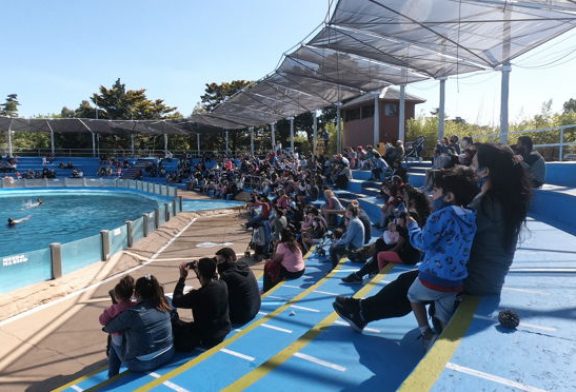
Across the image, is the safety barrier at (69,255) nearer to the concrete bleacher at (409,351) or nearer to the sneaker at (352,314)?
the concrete bleacher at (409,351)

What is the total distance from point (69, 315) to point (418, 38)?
10.1 meters

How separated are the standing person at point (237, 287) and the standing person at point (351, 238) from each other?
2904 mm

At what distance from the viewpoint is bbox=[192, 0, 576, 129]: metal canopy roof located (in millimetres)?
8547

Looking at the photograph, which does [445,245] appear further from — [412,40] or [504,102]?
[412,40]

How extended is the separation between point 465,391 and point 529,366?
50 cm

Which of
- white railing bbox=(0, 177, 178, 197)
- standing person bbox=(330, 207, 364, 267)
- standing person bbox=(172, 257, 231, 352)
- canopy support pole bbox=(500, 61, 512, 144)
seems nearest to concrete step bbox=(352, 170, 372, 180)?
canopy support pole bbox=(500, 61, 512, 144)

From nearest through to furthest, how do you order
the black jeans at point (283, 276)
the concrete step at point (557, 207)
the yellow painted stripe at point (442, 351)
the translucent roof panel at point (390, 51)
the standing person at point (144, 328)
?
the yellow painted stripe at point (442, 351) < the standing person at point (144, 328) < the concrete step at point (557, 207) < the black jeans at point (283, 276) < the translucent roof panel at point (390, 51)

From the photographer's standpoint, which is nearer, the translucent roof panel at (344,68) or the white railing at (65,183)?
the translucent roof panel at (344,68)

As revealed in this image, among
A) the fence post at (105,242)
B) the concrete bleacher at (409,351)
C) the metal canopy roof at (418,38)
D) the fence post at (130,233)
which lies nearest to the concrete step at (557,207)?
the concrete bleacher at (409,351)

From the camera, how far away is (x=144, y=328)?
3811 millimetres

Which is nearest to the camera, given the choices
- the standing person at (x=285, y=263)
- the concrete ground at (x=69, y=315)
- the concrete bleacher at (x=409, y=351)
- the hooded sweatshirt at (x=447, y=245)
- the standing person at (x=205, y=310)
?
the concrete bleacher at (x=409, y=351)

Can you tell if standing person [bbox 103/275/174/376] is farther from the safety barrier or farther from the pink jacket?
the safety barrier

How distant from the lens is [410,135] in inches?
945

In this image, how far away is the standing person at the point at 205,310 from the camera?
4.11 m
